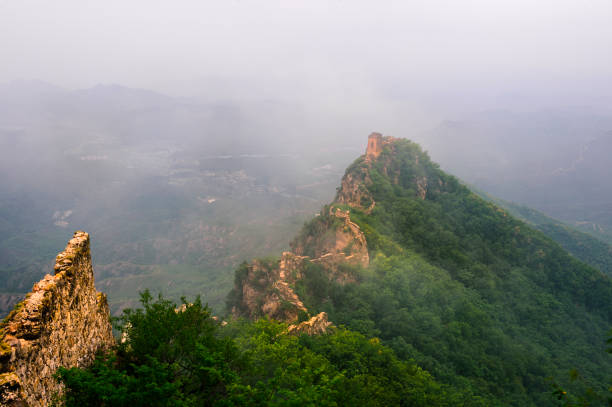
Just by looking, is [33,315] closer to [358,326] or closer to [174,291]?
[358,326]

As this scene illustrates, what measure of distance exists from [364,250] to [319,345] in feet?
59.9

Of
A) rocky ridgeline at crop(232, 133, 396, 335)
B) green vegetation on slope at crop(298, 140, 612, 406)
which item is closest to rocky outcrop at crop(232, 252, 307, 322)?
rocky ridgeline at crop(232, 133, 396, 335)

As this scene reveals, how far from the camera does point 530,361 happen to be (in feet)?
116

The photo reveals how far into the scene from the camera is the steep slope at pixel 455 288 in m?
31.0

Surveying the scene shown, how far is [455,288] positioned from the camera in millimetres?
40562

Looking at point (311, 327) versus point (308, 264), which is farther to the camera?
point (308, 264)

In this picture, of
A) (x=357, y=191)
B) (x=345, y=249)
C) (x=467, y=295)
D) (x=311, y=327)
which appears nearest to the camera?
(x=311, y=327)

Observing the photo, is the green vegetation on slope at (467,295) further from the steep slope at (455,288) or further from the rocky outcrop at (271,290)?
the rocky outcrop at (271,290)

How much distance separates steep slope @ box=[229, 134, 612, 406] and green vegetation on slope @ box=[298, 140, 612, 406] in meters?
0.15

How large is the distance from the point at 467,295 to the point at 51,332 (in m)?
43.8

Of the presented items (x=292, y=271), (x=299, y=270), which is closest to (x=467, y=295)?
(x=299, y=270)

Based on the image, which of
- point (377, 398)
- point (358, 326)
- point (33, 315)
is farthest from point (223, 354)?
point (358, 326)

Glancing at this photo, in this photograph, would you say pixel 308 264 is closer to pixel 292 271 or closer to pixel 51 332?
pixel 292 271

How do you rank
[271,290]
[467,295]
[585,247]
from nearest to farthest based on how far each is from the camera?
[271,290] → [467,295] → [585,247]
